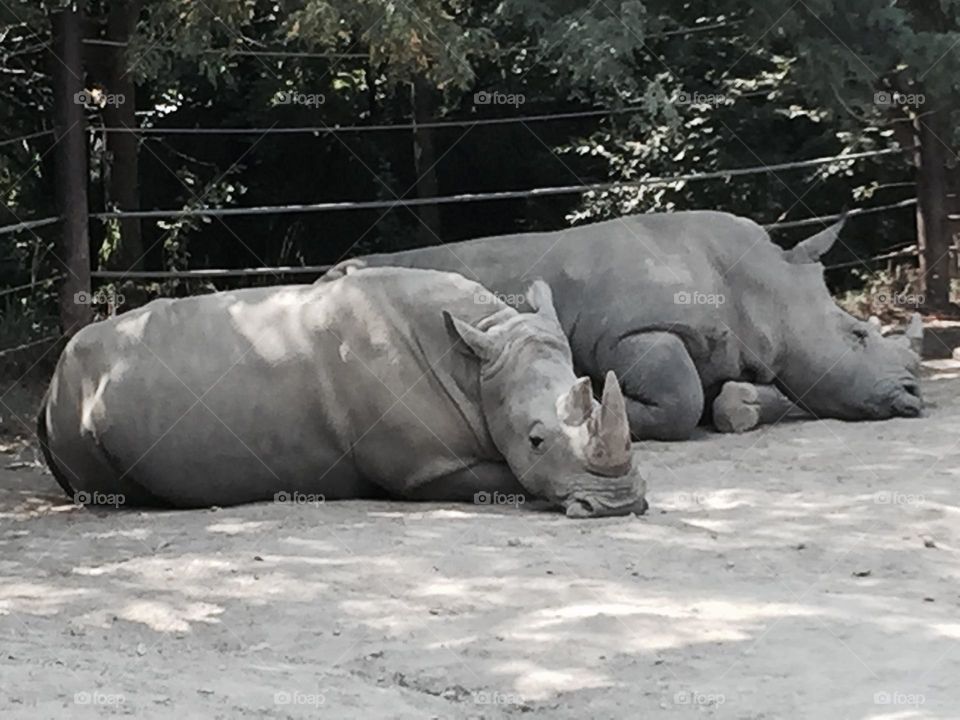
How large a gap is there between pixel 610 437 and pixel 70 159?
16.7 feet

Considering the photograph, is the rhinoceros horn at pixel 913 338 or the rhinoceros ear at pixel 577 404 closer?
the rhinoceros ear at pixel 577 404

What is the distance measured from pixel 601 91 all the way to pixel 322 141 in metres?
2.50

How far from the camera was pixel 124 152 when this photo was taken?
12.4 m

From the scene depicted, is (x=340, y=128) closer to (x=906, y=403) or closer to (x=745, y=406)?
(x=745, y=406)

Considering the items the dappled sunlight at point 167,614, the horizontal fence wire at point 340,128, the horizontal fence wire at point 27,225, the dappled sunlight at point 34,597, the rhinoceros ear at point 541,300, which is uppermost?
the horizontal fence wire at point 340,128

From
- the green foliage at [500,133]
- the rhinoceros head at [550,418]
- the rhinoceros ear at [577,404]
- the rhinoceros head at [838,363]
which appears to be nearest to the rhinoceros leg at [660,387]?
the rhinoceros head at [838,363]

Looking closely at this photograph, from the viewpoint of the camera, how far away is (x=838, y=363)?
391 inches

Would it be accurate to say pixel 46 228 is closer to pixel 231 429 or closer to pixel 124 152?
pixel 124 152

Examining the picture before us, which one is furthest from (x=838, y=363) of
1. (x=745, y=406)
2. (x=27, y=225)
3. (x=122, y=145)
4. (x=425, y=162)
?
(x=122, y=145)

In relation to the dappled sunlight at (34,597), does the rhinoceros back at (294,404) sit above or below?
above

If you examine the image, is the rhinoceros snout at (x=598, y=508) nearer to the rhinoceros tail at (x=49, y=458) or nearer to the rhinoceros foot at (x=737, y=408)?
the rhinoceros foot at (x=737, y=408)

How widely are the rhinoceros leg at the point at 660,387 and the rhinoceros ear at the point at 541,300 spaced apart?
110 cm

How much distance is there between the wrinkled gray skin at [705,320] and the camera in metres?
9.76

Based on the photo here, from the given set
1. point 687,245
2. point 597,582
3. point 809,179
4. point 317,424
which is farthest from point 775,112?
point 597,582
